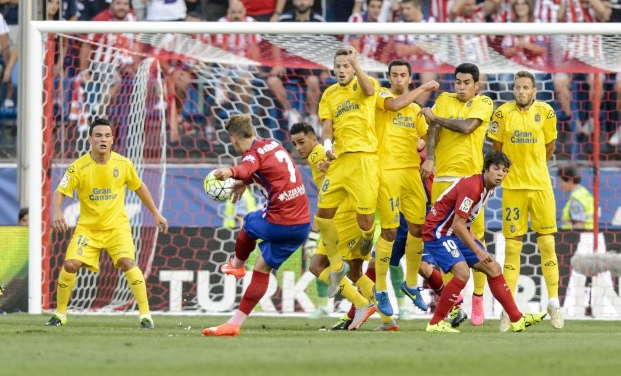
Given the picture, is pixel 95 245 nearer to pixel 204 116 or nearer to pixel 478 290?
pixel 478 290

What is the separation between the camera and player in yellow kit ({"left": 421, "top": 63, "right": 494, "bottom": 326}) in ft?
36.4

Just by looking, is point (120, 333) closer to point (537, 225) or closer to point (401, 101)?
point (401, 101)

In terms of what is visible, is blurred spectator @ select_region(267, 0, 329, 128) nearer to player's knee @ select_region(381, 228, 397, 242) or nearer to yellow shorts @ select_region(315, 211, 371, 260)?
yellow shorts @ select_region(315, 211, 371, 260)

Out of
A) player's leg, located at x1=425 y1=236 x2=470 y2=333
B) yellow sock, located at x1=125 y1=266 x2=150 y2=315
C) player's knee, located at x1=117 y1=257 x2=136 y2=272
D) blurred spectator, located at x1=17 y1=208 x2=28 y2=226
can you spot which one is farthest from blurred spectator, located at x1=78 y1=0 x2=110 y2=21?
player's leg, located at x1=425 y1=236 x2=470 y2=333

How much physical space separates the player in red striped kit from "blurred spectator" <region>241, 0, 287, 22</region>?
797 cm

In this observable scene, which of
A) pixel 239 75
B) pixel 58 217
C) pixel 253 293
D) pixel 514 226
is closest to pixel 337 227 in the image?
pixel 514 226

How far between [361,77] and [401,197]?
129 centimetres

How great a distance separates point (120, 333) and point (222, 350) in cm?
196

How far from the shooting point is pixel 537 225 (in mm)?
11352

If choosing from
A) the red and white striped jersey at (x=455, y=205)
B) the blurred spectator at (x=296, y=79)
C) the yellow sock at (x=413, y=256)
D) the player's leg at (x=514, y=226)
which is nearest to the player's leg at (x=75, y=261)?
the yellow sock at (x=413, y=256)

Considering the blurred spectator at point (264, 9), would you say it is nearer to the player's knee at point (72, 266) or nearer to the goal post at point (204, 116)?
the goal post at point (204, 116)

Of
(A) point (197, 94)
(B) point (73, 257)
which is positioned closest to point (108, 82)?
(A) point (197, 94)

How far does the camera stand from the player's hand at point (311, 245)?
14086 mm

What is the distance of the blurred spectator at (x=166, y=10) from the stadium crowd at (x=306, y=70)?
1 centimetres
